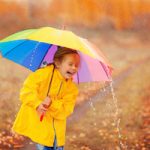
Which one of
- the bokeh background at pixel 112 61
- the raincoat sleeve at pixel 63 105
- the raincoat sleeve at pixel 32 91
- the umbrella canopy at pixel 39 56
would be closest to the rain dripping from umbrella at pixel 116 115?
the bokeh background at pixel 112 61

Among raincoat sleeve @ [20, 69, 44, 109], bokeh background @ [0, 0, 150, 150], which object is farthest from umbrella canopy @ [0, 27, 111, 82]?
bokeh background @ [0, 0, 150, 150]

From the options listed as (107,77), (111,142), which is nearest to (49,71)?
(107,77)

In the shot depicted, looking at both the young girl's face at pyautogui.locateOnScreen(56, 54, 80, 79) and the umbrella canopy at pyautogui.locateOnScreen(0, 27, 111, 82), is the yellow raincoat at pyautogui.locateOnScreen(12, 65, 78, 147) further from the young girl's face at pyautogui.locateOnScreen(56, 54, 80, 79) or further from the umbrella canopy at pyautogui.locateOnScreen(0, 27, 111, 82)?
the umbrella canopy at pyautogui.locateOnScreen(0, 27, 111, 82)

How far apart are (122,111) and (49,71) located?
6.18ft

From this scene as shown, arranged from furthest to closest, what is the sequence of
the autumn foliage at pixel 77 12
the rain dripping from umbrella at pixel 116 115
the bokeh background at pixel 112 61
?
the autumn foliage at pixel 77 12, the bokeh background at pixel 112 61, the rain dripping from umbrella at pixel 116 115

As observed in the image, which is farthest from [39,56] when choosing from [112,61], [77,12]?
[112,61]

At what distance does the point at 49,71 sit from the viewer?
3.59 metres

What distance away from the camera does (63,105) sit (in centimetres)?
364

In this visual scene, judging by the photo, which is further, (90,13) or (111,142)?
(90,13)

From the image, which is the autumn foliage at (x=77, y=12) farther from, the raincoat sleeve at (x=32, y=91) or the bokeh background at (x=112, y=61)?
the raincoat sleeve at (x=32, y=91)

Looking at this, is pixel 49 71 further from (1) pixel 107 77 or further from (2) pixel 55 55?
(1) pixel 107 77

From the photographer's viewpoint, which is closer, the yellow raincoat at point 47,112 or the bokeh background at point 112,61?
the yellow raincoat at point 47,112

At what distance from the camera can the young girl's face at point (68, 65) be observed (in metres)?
3.56

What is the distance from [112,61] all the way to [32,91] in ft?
7.59
